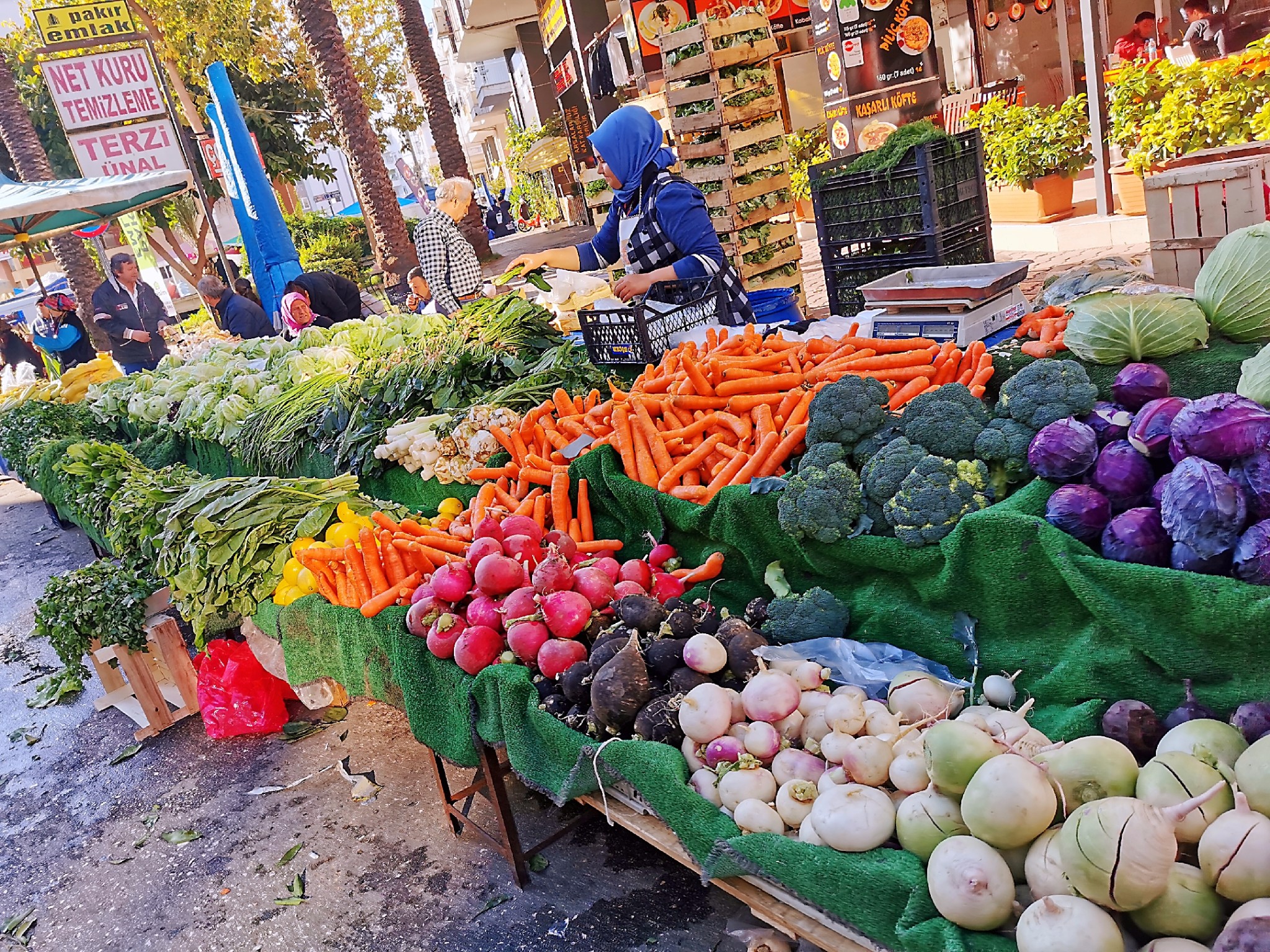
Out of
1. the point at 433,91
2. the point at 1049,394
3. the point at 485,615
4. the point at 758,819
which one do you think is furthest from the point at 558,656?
the point at 433,91

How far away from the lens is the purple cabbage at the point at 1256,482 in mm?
1842

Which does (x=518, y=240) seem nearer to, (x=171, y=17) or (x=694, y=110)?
(x=171, y=17)

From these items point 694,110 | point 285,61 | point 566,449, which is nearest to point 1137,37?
point 694,110

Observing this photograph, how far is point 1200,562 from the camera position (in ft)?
6.14

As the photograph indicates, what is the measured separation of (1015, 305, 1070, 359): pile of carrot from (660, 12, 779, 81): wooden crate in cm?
487

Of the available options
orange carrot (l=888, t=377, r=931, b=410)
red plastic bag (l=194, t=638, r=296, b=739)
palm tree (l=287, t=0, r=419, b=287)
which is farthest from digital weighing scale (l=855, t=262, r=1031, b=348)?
palm tree (l=287, t=0, r=419, b=287)

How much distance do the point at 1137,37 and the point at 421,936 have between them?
10891mm

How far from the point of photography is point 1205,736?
1.62 meters

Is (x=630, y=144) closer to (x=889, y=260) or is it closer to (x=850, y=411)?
(x=889, y=260)

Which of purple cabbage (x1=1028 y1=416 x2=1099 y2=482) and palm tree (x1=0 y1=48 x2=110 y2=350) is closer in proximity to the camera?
purple cabbage (x1=1028 y1=416 x2=1099 y2=482)

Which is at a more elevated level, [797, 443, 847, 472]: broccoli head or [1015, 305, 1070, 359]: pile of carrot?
[1015, 305, 1070, 359]: pile of carrot

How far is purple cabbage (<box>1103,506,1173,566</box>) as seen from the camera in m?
1.97

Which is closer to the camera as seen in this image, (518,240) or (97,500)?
(97,500)

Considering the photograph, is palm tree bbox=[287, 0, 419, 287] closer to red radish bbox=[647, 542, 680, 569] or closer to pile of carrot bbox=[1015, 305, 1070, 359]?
red radish bbox=[647, 542, 680, 569]
